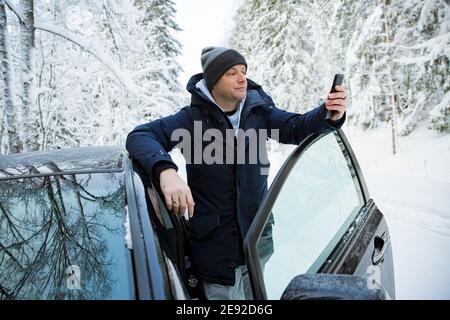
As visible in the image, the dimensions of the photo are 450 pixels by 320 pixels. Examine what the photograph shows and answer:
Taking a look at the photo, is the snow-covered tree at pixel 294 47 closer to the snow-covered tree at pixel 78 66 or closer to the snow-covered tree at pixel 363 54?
the snow-covered tree at pixel 363 54

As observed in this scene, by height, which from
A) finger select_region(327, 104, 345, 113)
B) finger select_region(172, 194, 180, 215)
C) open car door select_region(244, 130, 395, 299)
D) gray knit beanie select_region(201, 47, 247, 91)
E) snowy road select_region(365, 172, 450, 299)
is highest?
gray knit beanie select_region(201, 47, 247, 91)

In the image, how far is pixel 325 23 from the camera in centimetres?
2117

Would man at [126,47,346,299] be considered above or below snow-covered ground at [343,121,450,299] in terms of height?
above

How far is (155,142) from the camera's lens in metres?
2.12

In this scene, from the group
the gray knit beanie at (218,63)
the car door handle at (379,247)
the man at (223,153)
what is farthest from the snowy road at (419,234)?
the gray knit beanie at (218,63)

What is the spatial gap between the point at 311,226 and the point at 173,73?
20.8 m

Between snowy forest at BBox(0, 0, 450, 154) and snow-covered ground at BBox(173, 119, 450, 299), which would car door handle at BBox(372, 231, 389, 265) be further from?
snowy forest at BBox(0, 0, 450, 154)

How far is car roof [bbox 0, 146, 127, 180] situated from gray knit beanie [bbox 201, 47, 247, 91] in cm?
74

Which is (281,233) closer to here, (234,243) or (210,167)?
(234,243)

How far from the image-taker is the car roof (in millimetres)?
2032

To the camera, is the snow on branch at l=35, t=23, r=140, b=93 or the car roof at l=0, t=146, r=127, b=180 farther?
the snow on branch at l=35, t=23, r=140, b=93

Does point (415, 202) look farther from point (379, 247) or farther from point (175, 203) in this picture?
point (175, 203)

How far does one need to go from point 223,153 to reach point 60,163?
3.16 feet

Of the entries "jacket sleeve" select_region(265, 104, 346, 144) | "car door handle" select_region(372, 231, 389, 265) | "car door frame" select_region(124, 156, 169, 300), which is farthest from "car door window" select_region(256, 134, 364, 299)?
"car door frame" select_region(124, 156, 169, 300)
